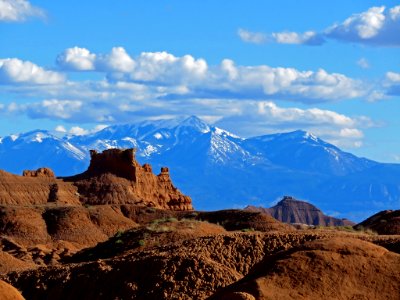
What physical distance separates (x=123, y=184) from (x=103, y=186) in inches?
92.8

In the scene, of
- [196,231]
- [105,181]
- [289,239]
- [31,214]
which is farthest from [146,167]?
[289,239]

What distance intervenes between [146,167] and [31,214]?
119 ft

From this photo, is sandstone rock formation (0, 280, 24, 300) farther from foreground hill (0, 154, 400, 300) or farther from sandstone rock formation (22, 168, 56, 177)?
sandstone rock formation (22, 168, 56, 177)

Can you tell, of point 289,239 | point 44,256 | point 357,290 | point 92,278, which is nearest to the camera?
point 357,290

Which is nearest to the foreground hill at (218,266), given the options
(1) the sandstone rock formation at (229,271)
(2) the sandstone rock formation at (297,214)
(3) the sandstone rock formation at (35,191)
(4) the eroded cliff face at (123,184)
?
(1) the sandstone rock formation at (229,271)

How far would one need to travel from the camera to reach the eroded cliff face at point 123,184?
112500 millimetres

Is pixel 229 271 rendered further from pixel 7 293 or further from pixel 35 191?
→ pixel 35 191

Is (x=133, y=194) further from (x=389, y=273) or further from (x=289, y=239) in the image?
(x=389, y=273)

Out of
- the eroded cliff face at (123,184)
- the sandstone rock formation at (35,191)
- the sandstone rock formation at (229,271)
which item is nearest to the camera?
the sandstone rock formation at (229,271)

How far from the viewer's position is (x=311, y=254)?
24.1 meters

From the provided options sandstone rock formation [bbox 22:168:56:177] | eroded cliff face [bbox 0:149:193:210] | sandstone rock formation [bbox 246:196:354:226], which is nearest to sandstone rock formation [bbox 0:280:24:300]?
eroded cliff face [bbox 0:149:193:210]

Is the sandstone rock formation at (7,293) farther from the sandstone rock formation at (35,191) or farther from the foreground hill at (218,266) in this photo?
the sandstone rock formation at (35,191)

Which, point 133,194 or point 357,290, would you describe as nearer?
point 357,290

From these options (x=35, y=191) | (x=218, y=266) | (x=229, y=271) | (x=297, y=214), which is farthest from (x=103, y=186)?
(x=229, y=271)
